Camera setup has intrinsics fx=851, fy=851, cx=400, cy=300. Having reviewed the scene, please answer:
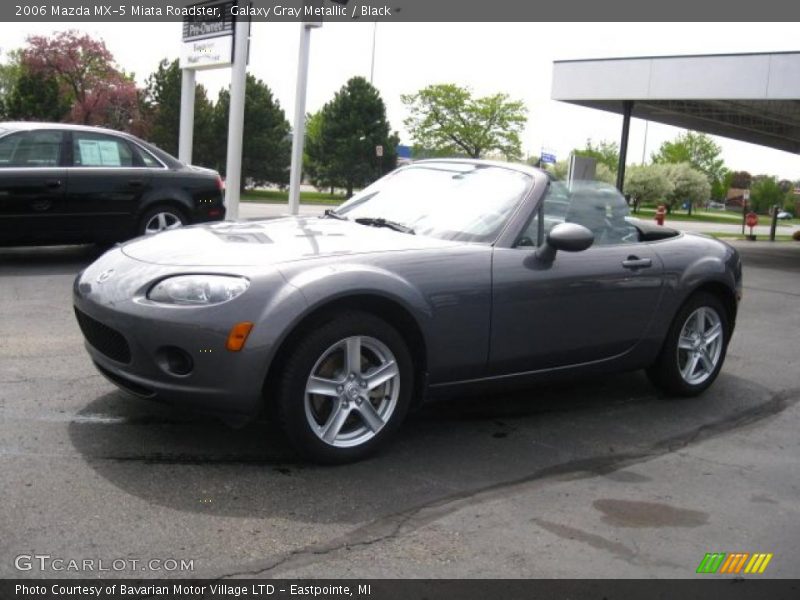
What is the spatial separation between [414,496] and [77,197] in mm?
6755

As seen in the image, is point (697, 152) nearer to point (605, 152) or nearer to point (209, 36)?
point (605, 152)

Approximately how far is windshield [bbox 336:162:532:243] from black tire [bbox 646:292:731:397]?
1414 millimetres

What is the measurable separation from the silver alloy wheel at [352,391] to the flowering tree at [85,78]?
43.7 m

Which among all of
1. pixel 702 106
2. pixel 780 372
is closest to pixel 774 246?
pixel 702 106

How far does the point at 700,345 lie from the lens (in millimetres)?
5488

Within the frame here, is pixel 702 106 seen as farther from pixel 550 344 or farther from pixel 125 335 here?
pixel 125 335

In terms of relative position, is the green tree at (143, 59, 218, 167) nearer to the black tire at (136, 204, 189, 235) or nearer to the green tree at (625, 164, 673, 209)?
the green tree at (625, 164, 673, 209)

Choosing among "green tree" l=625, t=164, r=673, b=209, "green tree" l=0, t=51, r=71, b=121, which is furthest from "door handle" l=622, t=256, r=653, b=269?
"green tree" l=625, t=164, r=673, b=209

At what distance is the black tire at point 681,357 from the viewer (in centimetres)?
526

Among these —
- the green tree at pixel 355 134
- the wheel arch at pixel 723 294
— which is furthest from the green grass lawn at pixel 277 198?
the wheel arch at pixel 723 294

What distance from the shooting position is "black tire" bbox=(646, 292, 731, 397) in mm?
5258

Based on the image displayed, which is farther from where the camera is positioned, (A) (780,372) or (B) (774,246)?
(B) (774,246)

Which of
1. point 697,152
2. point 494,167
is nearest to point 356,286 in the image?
point 494,167

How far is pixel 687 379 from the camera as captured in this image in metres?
5.41
